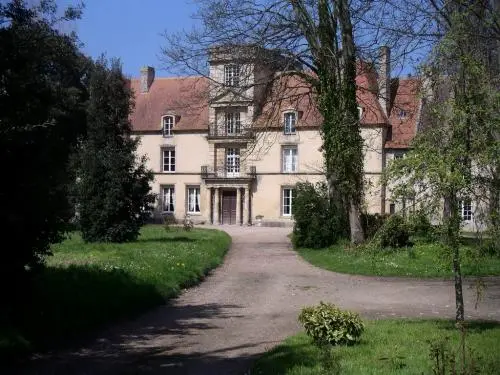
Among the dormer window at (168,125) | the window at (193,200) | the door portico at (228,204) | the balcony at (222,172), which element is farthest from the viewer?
the dormer window at (168,125)

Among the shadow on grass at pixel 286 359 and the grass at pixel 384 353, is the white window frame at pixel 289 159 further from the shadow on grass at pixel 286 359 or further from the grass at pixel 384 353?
the shadow on grass at pixel 286 359

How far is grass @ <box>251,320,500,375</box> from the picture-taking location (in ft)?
23.2

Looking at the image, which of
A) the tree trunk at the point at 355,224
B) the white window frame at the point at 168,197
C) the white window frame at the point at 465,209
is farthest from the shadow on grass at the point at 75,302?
the white window frame at the point at 168,197

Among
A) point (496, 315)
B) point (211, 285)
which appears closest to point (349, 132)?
point (211, 285)

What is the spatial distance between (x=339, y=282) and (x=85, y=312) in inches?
324

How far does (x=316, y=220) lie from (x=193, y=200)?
27587mm

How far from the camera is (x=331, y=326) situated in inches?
337

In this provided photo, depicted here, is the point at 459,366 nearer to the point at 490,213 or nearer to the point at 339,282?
the point at 490,213

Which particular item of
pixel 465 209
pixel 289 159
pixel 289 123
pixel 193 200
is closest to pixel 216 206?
pixel 193 200

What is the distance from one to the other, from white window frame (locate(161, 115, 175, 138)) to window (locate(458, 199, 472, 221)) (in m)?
46.2

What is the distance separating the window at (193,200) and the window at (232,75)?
83.8ft

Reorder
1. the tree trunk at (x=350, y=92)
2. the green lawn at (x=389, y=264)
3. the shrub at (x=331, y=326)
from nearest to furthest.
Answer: the shrub at (x=331, y=326) → the green lawn at (x=389, y=264) → the tree trunk at (x=350, y=92)

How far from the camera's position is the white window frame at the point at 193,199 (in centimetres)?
5247

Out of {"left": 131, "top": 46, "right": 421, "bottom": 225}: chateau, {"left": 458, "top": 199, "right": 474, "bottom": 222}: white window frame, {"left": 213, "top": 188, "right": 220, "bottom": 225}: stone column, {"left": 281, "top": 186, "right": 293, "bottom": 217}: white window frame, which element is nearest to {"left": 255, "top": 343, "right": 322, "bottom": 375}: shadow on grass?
{"left": 458, "top": 199, "right": 474, "bottom": 222}: white window frame
